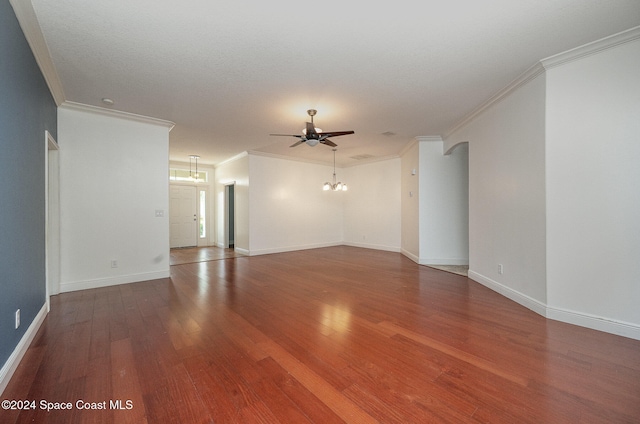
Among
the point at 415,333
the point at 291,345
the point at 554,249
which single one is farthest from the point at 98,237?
the point at 554,249

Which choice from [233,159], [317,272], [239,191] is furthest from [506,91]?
[233,159]

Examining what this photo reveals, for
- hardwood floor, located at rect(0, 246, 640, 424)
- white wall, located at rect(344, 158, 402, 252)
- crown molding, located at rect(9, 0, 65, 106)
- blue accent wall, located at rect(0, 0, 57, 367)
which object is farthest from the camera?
white wall, located at rect(344, 158, 402, 252)

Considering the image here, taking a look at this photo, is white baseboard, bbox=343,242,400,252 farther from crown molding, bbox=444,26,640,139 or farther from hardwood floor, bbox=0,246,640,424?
crown molding, bbox=444,26,640,139

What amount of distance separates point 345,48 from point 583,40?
2.28 m

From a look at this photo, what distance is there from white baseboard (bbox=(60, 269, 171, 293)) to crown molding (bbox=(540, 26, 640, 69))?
6207 millimetres

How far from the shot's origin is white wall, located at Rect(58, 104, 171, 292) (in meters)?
3.98

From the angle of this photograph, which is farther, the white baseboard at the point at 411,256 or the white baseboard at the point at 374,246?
the white baseboard at the point at 374,246

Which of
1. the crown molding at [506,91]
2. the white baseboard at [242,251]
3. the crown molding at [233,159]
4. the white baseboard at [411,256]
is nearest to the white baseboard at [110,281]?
the white baseboard at [242,251]

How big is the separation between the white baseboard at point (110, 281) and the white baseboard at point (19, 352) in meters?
1.27

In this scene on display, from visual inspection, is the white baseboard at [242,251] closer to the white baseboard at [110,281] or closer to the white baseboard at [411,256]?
the white baseboard at [110,281]

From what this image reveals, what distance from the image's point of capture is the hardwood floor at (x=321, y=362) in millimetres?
1571

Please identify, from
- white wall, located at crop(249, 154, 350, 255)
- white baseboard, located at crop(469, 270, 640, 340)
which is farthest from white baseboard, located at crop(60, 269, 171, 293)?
white baseboard, located at crop(469, 270, 640, 340)

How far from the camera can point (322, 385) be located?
5.90ft

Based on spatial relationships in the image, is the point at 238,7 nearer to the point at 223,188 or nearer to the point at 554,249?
the point at 554,249
